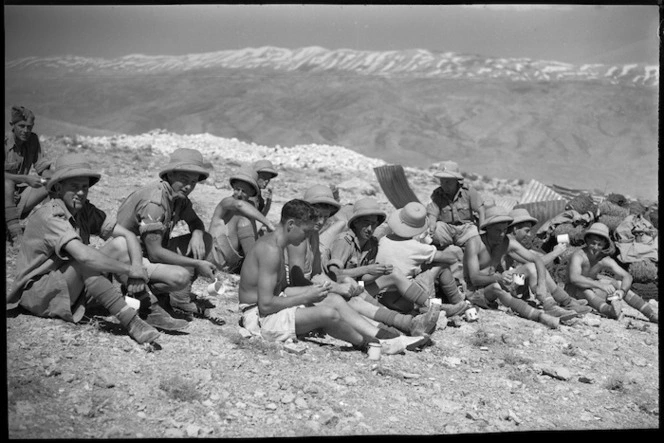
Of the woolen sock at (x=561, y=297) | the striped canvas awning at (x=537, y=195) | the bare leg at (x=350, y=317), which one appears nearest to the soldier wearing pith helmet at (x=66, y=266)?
→ the bare leg at (x=350, y=317)

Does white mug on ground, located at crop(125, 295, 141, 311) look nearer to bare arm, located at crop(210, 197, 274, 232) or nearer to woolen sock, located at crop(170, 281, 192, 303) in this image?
woolen sock, located at crop(170, 281, 192, 303)

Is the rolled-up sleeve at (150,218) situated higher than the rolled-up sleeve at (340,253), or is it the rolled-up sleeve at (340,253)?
the rolled-up sleeve at (150,218)

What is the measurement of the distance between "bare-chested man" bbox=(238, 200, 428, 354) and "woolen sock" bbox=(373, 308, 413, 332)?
241 millimetres

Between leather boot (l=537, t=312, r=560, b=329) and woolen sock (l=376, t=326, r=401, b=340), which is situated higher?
woolen sock (l=376, t=326, r=401, b=340)

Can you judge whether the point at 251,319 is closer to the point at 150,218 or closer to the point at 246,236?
the point at 150,218

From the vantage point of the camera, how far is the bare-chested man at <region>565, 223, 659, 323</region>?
891cm

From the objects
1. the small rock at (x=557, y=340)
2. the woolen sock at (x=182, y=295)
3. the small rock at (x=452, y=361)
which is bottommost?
the small rock at (x=557, y=340)

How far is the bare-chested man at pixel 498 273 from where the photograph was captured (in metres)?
8.33

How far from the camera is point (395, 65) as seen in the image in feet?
133

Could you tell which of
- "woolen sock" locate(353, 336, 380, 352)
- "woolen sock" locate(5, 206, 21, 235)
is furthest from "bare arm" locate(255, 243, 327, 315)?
"woolen sock" locate(5, 206, 21, 235)

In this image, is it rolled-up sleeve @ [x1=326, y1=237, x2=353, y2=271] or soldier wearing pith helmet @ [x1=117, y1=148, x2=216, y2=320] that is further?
rolled-up sleeve @ [x1=326, y1=237, x2=353, y2=271]

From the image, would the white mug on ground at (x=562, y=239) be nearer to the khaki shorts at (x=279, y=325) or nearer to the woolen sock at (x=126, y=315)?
the khaki shorts at (x=279, y=325)

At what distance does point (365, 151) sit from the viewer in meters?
28.0

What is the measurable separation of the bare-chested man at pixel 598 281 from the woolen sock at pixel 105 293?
5.07 metres
